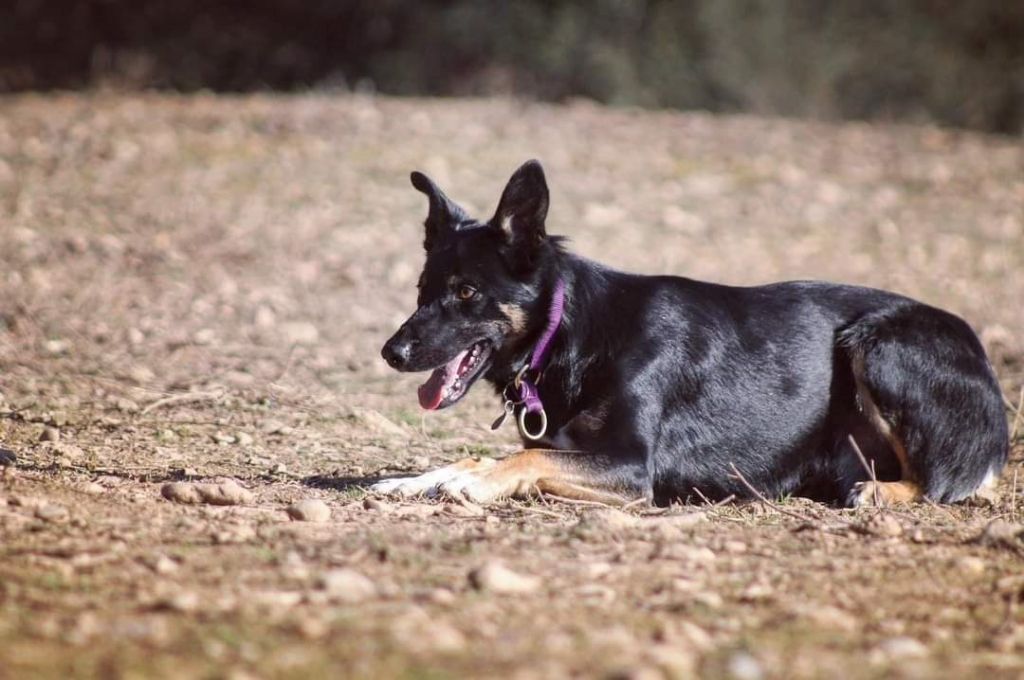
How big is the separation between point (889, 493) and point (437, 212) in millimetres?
2604

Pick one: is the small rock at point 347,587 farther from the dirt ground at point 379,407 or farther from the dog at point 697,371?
the dog at point 697,371

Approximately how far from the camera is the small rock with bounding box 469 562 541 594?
3584mm

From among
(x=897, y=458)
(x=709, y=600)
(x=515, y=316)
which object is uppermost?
(x=515, y=316)

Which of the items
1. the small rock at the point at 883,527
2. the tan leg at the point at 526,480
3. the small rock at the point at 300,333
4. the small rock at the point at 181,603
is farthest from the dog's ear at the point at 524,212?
the small rock at the point at 300,333

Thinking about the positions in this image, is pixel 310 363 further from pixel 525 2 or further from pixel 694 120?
pixel 525 2

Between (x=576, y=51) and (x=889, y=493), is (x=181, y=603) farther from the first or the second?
(x=576, y=51)

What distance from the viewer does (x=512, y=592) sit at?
141 inches

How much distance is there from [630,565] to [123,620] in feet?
5.35

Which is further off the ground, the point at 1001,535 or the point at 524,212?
the point at 524,212

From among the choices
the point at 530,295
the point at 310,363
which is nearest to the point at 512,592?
the point at 530,295

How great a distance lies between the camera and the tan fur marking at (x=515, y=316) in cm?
570

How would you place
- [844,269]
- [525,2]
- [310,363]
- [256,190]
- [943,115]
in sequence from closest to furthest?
1. [310,363]
2. [844,269]
3. [256,190]
4. [525,2]
5. [943,115]

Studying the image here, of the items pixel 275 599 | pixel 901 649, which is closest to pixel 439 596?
pixel 275 599

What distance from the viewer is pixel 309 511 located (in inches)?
177
